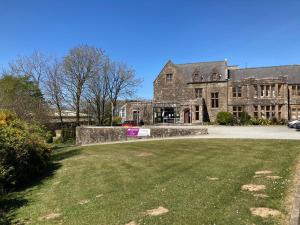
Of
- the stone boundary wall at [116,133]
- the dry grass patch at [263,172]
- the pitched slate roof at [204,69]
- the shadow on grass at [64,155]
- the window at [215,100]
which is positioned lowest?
the shadow on grass at [64,155]

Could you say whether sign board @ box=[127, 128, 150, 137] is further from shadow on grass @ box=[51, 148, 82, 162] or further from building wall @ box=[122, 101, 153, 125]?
building wall @ box=[122, 101, 153, 125]

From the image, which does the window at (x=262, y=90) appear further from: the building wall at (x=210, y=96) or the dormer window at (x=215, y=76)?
the dormer window at (x=215, y=76)

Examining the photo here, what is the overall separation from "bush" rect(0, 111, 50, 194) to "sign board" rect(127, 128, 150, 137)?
605 inches

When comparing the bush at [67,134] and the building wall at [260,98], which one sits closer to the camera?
the bush at [67,134]

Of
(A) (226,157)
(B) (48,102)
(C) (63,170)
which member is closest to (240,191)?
(A) (226,157)

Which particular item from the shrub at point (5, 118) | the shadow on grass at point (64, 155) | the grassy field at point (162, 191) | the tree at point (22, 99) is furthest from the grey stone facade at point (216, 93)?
the shrub at point (5, 118)

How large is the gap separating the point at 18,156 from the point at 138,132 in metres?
18.7

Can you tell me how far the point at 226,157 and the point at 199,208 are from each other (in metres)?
7.26

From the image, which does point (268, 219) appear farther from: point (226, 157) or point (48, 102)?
point (48, 102)

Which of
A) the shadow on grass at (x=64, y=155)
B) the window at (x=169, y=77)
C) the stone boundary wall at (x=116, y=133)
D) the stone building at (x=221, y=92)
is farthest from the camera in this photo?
the window at (x=169, y=77)

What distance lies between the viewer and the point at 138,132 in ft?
105

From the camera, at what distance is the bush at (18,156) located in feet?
43.1

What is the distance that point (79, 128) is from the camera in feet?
123

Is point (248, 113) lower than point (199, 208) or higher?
higher
